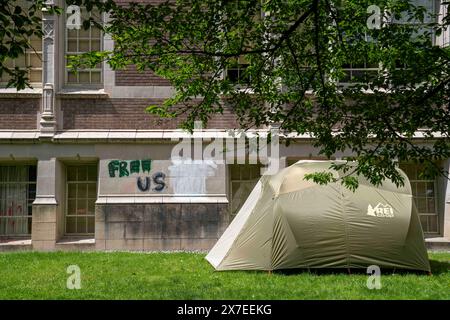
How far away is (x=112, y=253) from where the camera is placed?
566 inches

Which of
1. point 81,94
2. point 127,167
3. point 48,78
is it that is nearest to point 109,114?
point 81,94

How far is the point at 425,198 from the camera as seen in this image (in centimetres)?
1633

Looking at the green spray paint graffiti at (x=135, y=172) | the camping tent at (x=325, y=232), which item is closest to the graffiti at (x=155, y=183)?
the green spray paint graffiti at (x=135, y=172)

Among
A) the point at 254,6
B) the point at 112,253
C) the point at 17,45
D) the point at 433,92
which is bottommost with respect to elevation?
the point at 112,253

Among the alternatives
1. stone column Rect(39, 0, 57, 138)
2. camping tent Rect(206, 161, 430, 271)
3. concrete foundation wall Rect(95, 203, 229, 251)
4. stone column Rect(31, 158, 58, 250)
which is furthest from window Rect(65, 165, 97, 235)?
camping tent Rect(206, 161, 430, 271)

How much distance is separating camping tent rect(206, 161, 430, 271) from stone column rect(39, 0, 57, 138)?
641 centimetres

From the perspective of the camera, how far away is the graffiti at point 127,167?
15.7m

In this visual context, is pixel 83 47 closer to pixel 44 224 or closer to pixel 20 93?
pixel 20 93

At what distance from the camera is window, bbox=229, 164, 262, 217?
16.3m

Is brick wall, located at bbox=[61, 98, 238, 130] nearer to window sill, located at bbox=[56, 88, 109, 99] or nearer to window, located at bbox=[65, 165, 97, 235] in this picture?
window sill, located at bbox=[56, 88, 109, 99]

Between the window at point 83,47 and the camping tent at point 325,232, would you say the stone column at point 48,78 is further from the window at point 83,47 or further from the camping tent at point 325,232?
the camping tent at point 325,232

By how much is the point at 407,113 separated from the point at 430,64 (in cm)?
63

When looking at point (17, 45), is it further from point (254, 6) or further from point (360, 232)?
point (360, 232)

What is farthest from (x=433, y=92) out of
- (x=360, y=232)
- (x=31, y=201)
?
(x=31, y=201)
